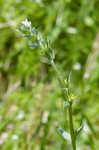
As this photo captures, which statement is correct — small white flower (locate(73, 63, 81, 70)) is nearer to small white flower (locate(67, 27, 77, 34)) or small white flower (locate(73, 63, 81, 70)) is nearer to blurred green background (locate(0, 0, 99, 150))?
blurred green background (locate(0, 0, 99, 150))

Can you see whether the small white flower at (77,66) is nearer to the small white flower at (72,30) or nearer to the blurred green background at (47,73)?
the blurred green background at (47,73)

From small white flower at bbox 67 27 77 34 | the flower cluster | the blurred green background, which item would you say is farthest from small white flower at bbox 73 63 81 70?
the flower cluster

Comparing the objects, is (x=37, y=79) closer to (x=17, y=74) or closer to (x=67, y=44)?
(x=17, y=74)

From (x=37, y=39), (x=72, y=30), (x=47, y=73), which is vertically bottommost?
(x=47, y=73)

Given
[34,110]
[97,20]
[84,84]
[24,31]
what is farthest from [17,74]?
[24,31]

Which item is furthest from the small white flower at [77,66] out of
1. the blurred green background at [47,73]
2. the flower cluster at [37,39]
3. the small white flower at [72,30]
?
the flower cluster at [37,39]

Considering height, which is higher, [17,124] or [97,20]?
[97,20]

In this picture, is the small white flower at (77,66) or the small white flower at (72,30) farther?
the small white flower at (72,30)

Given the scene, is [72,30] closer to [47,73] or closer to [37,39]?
[47,73]

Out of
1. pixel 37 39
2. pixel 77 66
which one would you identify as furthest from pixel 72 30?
pixel 37 39
